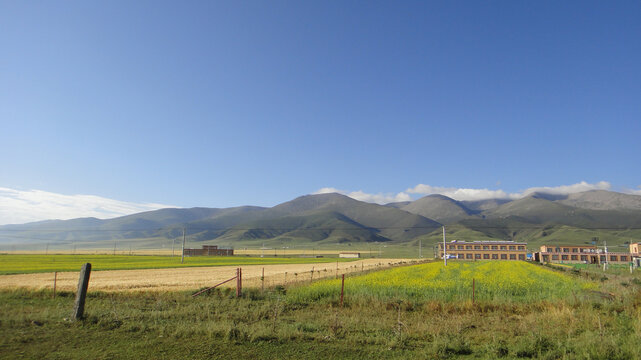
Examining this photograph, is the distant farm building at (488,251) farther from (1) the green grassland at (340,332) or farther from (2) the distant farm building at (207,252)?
(1) the green grassland at (340,332)

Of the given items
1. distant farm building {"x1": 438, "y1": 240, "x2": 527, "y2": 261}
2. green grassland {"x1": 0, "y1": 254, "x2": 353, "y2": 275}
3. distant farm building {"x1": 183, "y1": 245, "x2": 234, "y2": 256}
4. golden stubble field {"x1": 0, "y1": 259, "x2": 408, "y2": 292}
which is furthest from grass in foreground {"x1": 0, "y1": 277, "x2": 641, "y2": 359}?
distant farm building {"x1": 183, "y1": 245, "x2": 234, "y2": 256}

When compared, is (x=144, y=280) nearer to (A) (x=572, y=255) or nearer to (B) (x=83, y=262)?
(B) (x=83, y=262)

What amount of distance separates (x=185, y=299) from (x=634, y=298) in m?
25.3

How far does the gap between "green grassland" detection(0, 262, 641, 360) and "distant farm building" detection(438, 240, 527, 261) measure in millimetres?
125784

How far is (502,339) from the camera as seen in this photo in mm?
13305

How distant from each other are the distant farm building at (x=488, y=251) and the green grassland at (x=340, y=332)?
125784 mm

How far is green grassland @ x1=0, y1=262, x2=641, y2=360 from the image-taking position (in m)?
11.5

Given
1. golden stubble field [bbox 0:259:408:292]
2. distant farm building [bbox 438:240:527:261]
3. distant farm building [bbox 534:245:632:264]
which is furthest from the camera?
distant farm building [bbox 438:240:527:261]

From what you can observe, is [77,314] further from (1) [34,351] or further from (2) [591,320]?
(2) [591,320]

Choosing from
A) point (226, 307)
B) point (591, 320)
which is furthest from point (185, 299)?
point (591, 320)

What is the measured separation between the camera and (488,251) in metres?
138

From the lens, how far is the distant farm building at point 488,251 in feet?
440

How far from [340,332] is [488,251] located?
140175 millimetres

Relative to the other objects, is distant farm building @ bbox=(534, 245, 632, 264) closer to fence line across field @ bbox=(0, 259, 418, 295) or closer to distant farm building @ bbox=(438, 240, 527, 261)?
distant farm building @ bbox=(438, 240, 527, 261)
